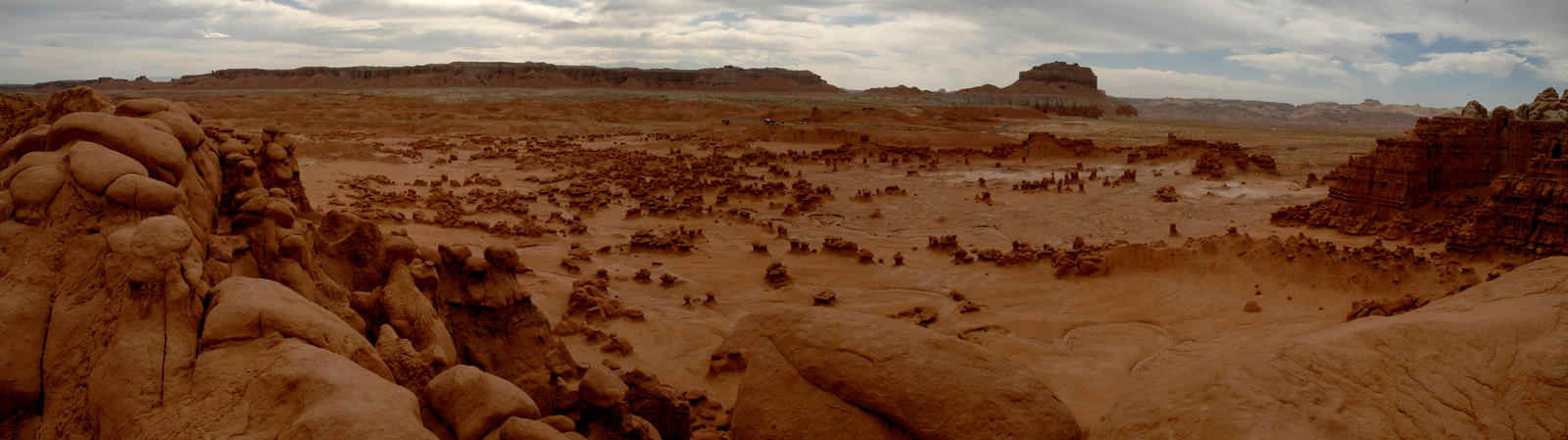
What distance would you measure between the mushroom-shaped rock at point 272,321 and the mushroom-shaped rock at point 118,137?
1.06 metres

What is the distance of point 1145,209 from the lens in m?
15.6

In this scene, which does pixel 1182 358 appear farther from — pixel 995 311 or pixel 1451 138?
pixel 1451 138

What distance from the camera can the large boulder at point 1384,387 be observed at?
4.09 meters

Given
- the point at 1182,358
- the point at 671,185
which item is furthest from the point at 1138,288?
the point at 671,185

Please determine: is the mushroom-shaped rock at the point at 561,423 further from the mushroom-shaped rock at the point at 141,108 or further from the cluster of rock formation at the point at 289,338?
the mushroom-shaped rock at the point at 141,108

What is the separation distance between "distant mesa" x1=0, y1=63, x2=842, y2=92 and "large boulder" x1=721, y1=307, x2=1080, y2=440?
93.0 m

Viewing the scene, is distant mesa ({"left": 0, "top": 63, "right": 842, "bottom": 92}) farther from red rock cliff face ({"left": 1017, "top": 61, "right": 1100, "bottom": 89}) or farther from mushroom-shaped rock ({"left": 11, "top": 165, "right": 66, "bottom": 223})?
mushroom-shaped rock ({"left": 11, "top": 165, "right": 66, "bottom": 223})

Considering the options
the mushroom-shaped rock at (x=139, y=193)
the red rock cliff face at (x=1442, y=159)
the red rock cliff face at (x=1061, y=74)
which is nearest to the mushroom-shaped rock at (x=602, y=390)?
the mushroom-shaped rock at (x=139, y=193)

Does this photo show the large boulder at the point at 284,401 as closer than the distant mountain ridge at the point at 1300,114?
Yes

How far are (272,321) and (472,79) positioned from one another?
100907mm

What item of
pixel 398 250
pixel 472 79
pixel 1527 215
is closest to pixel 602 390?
pixel 398 250

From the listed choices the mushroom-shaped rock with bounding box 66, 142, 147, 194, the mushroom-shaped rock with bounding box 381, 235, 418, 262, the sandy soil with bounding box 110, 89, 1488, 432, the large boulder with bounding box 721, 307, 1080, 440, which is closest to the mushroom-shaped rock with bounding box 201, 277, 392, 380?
the mushroom-shaped rock with bounding box 66, 142, 147, 194

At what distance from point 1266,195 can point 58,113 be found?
1792 centimetres

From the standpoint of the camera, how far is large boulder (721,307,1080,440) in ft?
14.5
